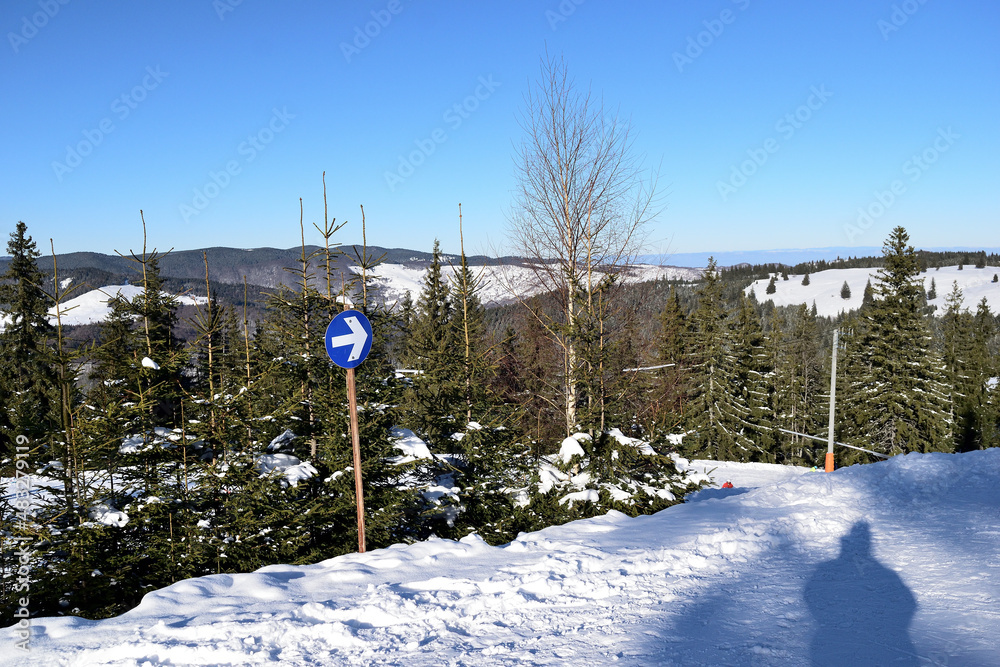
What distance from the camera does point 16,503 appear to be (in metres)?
8.36

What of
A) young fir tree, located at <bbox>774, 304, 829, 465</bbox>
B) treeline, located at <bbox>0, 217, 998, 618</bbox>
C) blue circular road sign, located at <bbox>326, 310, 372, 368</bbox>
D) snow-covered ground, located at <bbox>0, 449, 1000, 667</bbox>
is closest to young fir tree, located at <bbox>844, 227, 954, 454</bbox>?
young fir tree, located at <bbox>774, 304, 829, 465</bbox>

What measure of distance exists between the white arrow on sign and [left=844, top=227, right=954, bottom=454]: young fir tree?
30511 millimetres

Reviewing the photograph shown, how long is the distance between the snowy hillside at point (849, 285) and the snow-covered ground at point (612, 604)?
146 m

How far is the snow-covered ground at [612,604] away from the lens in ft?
11.5

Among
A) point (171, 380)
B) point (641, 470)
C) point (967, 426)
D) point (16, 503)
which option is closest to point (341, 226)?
point (171, 380)

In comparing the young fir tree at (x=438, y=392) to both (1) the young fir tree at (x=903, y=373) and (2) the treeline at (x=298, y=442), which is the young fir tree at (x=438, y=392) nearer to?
(2) the treeline at (x=298, y=442)

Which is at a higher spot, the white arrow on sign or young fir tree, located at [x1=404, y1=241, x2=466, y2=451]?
the white arrow on sign

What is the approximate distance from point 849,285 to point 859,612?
606 ft

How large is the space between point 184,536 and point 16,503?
234cm

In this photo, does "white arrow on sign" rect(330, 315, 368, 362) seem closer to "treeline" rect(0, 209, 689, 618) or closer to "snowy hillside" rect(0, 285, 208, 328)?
"treeline" rect(0, 209, 689, 618)

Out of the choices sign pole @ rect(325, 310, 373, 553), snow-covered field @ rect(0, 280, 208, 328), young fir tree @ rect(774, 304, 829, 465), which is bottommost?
young fir tree @ rect(774, 304, 829, 465)

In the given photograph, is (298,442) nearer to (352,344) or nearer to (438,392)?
(438,392)

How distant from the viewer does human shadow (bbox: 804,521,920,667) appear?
11.3 ft

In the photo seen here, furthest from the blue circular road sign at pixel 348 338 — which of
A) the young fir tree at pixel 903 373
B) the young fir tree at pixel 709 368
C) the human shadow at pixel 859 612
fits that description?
the young fir tree at pixel 709 368
